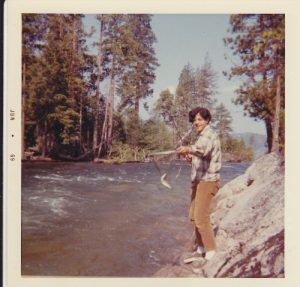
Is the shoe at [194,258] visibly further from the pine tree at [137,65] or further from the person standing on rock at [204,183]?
the pine tree at [137,65]

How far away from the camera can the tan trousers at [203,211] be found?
69.1 inches

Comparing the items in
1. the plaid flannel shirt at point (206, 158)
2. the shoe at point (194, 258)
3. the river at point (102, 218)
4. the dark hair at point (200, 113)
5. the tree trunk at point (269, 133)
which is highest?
the dark hair at point (200, 113)

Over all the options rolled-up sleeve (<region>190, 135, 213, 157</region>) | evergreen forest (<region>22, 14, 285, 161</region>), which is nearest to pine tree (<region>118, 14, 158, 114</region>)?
evergreen forest (<region>22, 14, 285, 161</region>)

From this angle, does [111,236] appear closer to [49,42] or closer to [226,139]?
[226,139]

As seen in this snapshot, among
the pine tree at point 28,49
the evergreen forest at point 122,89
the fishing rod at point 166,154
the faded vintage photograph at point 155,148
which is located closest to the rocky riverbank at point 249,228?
the faded vintage photograph at point 155,148

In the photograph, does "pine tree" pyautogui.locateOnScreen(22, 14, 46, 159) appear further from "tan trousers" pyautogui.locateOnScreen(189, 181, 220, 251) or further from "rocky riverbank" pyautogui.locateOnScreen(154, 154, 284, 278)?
"rocky riverbank" pyautogui.locateOnScreen(154, 154, 284, 278)

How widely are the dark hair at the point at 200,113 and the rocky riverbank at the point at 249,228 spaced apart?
0.29 meters

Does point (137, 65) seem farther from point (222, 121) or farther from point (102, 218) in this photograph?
point (102, 218)

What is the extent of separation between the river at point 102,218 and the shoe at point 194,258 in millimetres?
44

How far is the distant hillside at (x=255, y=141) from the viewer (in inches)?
69.3

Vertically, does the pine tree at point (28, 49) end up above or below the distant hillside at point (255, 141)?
above

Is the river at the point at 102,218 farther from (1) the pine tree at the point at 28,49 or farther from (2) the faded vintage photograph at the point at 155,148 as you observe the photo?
(1) the pine tree at the point at 28,49

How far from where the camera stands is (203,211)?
1.76 meters

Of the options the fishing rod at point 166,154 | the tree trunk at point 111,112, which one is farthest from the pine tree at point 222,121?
the tree trunk at point 111,112
